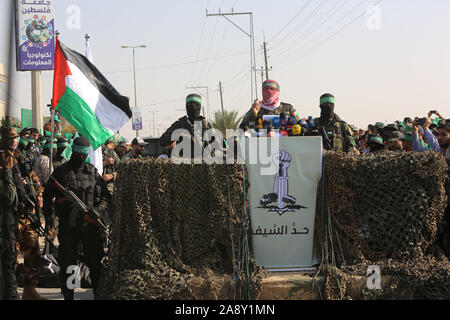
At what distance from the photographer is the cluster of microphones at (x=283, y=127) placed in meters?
5.96

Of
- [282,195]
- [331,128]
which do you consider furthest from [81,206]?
[331,128]

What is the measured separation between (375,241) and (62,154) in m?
6.61

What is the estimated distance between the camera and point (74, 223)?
6.07m

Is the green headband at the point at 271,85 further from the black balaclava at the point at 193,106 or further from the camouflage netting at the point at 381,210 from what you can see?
the camouflage netting at the point at 381,210

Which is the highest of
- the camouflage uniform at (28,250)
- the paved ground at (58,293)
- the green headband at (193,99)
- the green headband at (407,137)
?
the green headband at (193,99)

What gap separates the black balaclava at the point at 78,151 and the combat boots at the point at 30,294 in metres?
1.69

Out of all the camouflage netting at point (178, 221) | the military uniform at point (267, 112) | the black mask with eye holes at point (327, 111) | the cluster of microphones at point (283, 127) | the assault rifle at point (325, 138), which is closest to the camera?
the camouflage netting at point (178, 221)

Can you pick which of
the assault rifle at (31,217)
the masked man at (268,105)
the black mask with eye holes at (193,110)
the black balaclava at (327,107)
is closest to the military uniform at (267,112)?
the masked man at (268,105)

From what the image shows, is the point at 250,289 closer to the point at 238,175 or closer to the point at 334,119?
the point at 238,175

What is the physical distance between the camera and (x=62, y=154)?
989cm

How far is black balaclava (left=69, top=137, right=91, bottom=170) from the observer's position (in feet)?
20.5

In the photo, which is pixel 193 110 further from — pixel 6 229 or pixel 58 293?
pixel 58 293

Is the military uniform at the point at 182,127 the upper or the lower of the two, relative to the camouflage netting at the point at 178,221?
upper
